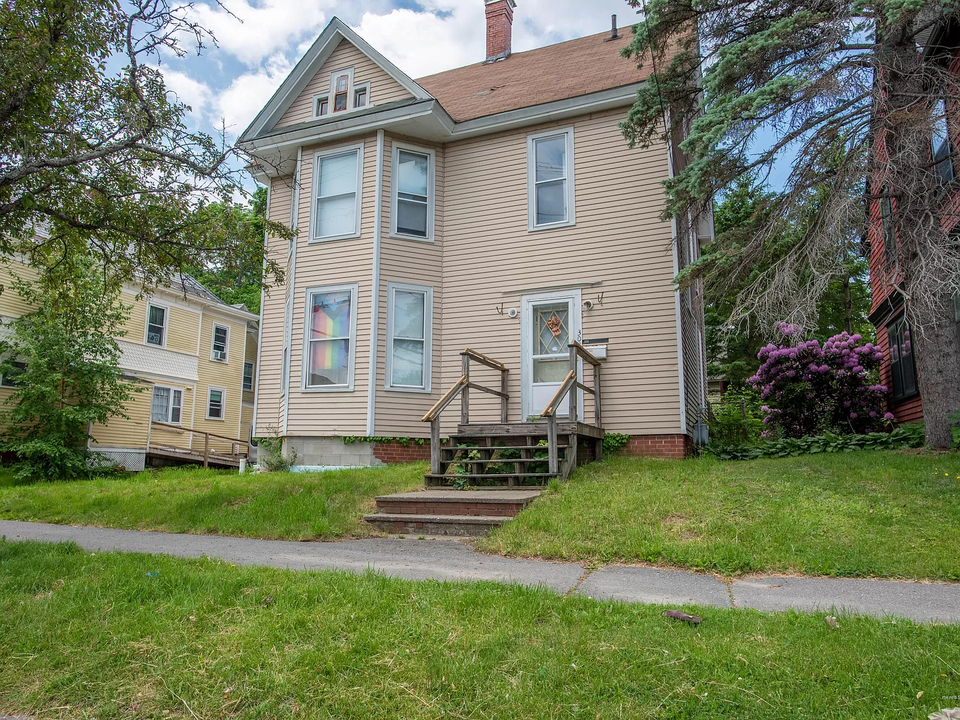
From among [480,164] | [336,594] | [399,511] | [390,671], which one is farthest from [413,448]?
[390,671]

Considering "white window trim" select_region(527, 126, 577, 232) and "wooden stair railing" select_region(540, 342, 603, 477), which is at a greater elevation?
"white window trim" select_region(527, 126, 577, 232)

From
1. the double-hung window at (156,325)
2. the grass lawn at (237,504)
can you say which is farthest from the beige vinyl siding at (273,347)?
the double-hung window at (156,325)

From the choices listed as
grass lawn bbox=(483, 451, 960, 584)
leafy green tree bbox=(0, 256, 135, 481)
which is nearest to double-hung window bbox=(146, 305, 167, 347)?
leafy green tree bbox=(0, 256, 135, 481)

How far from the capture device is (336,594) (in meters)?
4.44

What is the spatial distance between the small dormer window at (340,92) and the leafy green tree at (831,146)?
6259mm

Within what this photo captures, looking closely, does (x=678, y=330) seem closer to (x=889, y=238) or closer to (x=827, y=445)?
(x=827, y=445)

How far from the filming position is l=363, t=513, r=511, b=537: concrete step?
24.4ft

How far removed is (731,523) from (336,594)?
379 centimetres

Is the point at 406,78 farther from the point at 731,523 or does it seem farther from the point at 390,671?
the point at 390,671

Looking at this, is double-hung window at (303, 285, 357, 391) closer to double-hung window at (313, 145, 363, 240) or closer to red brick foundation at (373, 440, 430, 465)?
double-hung window at (313, 145, 363, 240)

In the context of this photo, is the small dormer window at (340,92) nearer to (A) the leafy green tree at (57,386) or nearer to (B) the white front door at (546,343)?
(B) the white front door at (546,343)

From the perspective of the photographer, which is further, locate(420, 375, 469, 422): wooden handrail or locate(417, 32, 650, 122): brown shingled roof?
locate(417, 32, 650, 122): brown shingled roof

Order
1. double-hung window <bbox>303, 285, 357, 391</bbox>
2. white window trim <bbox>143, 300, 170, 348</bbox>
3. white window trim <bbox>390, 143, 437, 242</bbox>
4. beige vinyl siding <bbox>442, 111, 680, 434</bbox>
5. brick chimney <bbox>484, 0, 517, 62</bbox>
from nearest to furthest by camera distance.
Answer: beige vinyl siding <bbox>442, 111, 680, 434</bbox>
double-hung window <bbox>303, 285, 357, 391</bbox>
white window trim <bbox>390, 143, 437, 242</bbox>
brick chimney <bbox>484, 0, 517, 62</bbox>
white window trim <bbox>143, 300, 170, 348</bbox>

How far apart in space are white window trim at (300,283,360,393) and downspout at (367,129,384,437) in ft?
1.24
